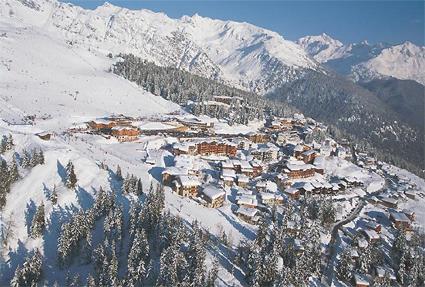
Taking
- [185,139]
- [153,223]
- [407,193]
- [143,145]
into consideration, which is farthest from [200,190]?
[407,193]

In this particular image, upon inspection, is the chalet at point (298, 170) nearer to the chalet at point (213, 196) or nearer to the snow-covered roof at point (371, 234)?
the snow-covered roof at point (371, 234)

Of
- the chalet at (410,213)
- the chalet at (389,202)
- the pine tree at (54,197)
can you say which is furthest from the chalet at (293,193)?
the pine tree at (54,197)

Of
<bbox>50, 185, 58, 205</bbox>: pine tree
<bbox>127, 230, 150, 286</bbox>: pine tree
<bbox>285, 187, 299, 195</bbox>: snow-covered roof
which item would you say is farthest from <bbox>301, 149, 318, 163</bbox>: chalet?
<bbox>50, 185, 58, 205</bbox>: pine tree

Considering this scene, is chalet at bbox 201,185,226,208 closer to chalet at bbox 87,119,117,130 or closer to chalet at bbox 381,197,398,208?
chalet at bbox 381,197,398,208

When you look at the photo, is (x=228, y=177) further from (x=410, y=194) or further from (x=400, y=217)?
(x=410, y=194)

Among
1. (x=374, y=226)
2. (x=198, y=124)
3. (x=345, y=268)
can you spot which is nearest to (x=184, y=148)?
(x=198, y=124)

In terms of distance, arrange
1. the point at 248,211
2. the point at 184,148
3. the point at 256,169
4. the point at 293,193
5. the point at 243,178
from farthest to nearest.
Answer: the point at 184,148
the point at 256,169
the point at 243,178
the point at 293,193
the point at 248,211
